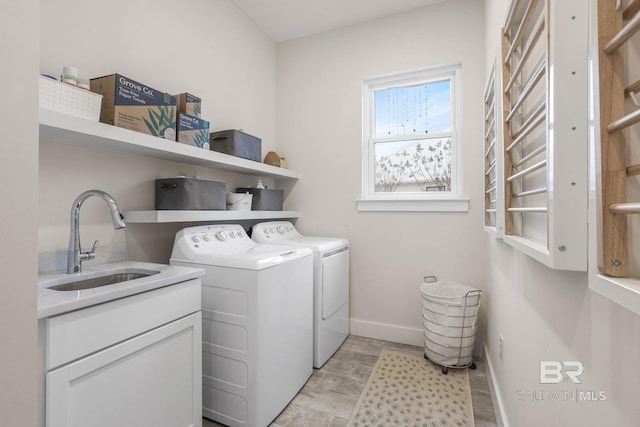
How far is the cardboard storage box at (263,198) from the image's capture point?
A: 254cm

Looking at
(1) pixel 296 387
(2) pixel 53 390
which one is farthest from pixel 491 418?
(2) pixel 53 390

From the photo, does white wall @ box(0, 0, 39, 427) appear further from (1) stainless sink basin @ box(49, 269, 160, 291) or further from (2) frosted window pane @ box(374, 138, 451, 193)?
(2) frosted window pane @ box(374, 138, 451, 193)

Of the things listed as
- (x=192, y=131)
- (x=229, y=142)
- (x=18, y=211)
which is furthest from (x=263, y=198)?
(x=18, y=211)

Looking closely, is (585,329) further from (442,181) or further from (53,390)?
(442,181)

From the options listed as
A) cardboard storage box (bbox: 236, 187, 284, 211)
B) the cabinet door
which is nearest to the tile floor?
the cabinet door

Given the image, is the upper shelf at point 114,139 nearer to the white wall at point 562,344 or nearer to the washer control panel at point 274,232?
the washer control panel at point 274,232

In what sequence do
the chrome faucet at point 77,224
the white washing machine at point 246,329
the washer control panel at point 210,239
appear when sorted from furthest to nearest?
the washer control panel at point 210,239 < the white washing machine at point 246,329 < the chrome faucet at point 77,224

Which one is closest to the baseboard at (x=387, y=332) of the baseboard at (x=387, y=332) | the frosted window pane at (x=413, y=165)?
the baseboard at (x=387, y=332)

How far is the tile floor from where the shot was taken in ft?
5.49

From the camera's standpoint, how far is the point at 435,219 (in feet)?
8.33

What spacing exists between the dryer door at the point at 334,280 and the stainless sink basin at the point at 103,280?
1.16 m

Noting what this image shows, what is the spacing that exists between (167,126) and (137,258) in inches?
31.7

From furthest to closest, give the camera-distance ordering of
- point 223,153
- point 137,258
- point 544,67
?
1. point 223,153
2. point 137,258
3. point 544,67

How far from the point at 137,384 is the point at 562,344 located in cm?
143
